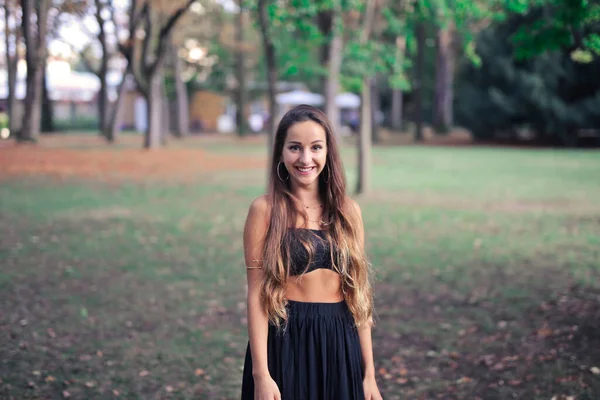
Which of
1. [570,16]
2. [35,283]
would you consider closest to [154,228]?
[35,283]

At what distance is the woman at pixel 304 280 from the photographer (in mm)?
2930

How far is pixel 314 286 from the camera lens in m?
3.00

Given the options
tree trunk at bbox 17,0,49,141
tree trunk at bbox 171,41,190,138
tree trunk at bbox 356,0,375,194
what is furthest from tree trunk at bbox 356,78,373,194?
tree trunk at bbox 171,41,190,138

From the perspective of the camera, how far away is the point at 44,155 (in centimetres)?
2402

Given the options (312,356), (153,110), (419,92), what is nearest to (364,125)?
(312,356)

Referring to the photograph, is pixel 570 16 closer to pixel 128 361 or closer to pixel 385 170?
pixel 128 361

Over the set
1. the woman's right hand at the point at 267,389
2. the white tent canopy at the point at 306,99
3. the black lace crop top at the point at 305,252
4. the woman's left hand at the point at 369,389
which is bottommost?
the woman's left hand at the point at 369,389

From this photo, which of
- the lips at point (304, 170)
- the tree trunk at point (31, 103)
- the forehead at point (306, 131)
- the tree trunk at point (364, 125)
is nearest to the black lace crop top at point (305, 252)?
the lips at point (304, 170)

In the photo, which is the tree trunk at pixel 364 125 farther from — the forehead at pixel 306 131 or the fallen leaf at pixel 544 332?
the forehead at pixel 306 131

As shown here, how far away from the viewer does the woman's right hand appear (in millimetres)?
2859

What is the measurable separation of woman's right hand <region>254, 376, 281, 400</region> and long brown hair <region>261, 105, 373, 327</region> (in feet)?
0.71

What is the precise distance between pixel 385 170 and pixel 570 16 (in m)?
17.3

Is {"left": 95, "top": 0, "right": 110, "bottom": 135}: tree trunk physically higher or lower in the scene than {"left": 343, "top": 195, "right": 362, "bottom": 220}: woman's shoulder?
higher

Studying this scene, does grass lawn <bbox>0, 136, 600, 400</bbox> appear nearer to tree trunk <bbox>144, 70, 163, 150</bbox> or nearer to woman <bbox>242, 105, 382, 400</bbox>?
woman <bbox>242, 105, 382, 400</bbox>
